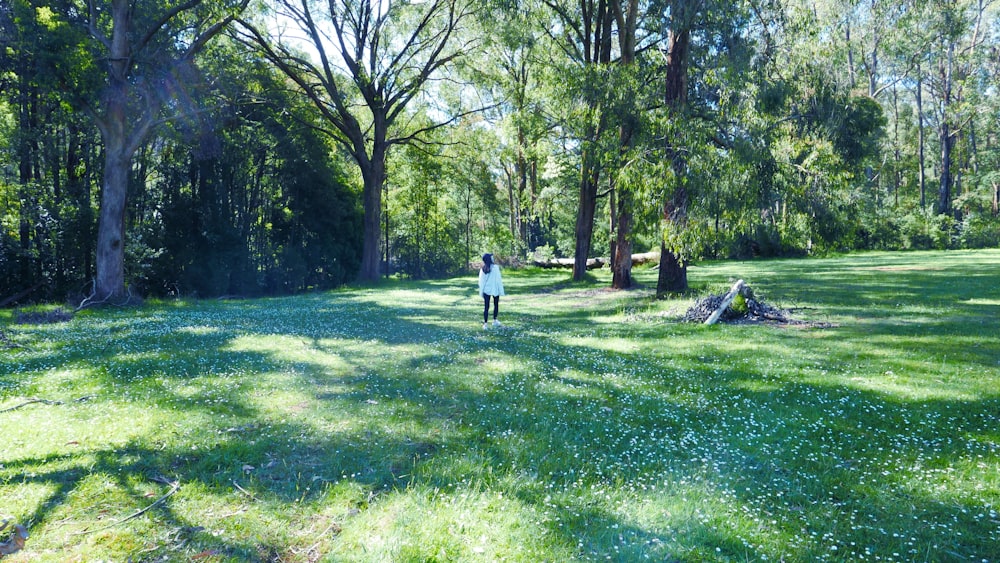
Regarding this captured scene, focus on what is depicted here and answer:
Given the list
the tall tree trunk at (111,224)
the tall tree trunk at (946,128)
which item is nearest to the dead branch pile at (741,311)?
the tall tree trunk at (111,224)

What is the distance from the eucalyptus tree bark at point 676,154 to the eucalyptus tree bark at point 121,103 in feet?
43.3

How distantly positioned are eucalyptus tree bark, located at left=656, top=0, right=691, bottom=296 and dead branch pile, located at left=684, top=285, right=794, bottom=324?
5.28 feet

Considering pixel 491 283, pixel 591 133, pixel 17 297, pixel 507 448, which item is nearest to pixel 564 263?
pixel 591 133

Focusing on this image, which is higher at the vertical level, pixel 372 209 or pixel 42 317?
pixel 372 209

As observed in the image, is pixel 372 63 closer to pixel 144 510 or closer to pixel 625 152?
pixel 625 152

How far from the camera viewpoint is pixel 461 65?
27203 mm

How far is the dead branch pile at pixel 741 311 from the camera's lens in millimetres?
12555

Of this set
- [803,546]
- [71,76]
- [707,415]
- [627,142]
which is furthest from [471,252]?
[803,546]

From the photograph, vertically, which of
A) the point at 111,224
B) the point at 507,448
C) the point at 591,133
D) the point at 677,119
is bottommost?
the point at 507,448

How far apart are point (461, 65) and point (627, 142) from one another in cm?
1269

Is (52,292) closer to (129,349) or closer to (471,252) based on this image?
(129,349)

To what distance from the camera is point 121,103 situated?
16641 mm

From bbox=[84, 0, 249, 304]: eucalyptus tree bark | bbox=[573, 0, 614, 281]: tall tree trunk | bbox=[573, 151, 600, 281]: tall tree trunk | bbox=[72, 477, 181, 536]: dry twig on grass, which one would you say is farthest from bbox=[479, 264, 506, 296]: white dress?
bbox=[84, 0, 249, 304]: eucalyptus tree bark

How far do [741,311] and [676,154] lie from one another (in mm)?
4306
